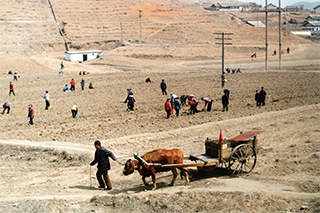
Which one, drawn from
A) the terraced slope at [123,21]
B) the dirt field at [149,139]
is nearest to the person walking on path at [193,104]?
the dirt field at [149,139]

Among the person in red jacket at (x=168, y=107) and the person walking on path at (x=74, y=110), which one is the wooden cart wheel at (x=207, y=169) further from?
the person walking on path at (x=74, y=110)

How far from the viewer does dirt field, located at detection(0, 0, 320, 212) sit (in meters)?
8.59

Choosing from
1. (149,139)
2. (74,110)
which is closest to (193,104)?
(149,139)

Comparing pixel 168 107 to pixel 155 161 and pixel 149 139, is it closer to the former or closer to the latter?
pixel 149 139

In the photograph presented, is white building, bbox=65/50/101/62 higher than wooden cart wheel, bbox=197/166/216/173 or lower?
higher

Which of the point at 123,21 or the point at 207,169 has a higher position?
the point at 123,21

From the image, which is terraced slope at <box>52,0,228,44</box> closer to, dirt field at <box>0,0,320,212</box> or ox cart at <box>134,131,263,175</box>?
dirt field at <box>0,0,320,212</box>

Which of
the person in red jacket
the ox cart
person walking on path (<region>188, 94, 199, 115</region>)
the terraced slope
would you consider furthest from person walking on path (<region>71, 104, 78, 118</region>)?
the terraced slope

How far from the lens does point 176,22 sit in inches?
3159

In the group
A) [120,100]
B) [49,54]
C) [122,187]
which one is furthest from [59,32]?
[122,187]

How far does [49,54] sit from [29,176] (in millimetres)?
50962

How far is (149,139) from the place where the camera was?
15.3 m

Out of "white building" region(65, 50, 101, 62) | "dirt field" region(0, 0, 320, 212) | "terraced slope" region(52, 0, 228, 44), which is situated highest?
"terraced slope" region(52, 0, 228, 44)

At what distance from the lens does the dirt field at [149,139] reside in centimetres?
859
